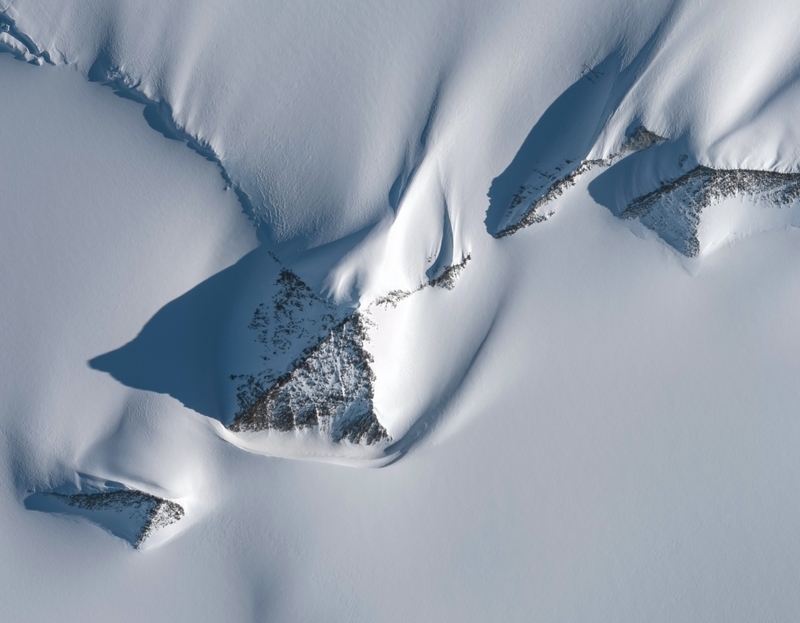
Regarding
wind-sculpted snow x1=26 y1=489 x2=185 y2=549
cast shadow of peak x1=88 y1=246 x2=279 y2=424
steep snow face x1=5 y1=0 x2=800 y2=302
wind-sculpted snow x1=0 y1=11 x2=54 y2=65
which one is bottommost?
wind-sculpted snow x1=26 y1=489 x2=185 y2=549

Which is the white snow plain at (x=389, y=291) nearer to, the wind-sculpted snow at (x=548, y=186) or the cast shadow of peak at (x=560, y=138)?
the cast shadow of peak at (x=560, y=138)

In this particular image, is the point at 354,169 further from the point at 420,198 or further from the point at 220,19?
the point at 220,19

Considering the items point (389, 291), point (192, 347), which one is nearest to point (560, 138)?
point (389, 291)

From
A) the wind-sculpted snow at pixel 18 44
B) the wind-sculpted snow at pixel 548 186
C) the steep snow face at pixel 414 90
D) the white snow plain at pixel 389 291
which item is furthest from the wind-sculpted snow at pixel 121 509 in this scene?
the wind-sculpted snow at pixel 548 186

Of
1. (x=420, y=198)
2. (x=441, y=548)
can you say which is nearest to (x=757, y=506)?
(x=441, y=548)

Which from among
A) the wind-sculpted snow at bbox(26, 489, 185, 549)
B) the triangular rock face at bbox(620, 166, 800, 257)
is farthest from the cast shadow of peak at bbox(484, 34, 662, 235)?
the wind-sculpted snow at bbox(26, 489, 185, 549)

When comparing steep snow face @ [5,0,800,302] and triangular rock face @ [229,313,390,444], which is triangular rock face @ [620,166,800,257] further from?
triangular rock face @ [229,313,390,444]
